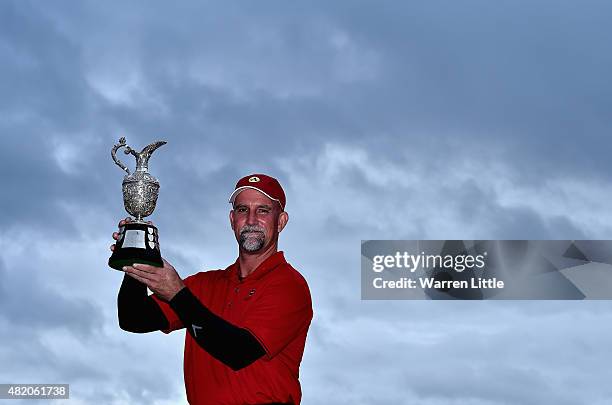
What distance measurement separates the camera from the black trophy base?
25.5 ft

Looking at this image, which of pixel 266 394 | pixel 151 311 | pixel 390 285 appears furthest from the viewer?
pixel 390 285

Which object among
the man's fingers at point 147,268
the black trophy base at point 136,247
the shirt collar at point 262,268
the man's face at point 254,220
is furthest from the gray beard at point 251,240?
the man's fingers at point 147,268

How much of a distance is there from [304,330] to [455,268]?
43.5ft

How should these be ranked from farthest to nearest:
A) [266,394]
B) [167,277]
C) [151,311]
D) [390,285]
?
[390,285] < [151,311] < [266,394] < [167,277]

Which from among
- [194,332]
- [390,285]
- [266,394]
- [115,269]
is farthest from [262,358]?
[390,285]

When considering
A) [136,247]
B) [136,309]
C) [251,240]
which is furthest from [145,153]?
[136,309]

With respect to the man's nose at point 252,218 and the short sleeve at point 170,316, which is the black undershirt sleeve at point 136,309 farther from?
the man's nose at point 252,218

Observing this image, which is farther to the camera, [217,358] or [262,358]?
[262,358]

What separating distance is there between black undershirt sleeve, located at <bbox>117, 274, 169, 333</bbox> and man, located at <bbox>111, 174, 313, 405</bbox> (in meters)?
0.01

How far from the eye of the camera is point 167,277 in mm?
7422

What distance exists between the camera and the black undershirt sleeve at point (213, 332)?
7.34m

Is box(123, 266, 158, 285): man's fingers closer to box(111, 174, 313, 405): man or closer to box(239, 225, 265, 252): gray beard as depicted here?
box(111, 174, 313, 405): man

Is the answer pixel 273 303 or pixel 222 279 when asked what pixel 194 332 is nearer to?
pixel 273 303

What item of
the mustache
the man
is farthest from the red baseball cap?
the mustache
